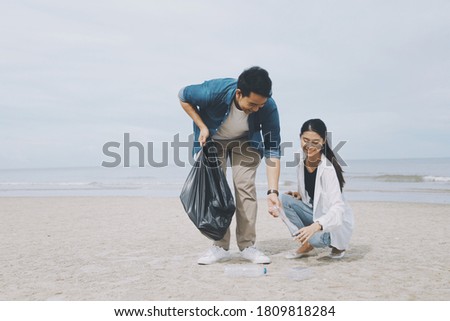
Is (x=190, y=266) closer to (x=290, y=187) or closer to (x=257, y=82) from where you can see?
(x=257, y=82)

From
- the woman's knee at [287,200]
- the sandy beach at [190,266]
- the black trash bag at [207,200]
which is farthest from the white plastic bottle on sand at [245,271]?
the woman's knee at [287,200]

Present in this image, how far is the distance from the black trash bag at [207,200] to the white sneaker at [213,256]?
17 centimetres

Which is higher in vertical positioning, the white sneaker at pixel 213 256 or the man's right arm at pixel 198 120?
the man's right arm at pixel 198 120

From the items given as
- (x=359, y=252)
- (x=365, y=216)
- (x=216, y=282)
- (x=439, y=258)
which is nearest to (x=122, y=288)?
(x=216, y=282)

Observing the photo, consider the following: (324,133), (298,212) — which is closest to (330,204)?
(298,212)

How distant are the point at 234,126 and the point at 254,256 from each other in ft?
3.72

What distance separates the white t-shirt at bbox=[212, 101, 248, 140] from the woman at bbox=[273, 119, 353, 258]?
495 mm

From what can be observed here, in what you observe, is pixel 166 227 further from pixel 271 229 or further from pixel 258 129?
pixel 258 129

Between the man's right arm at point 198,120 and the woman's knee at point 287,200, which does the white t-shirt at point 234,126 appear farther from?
the woman's knee at point 287,200

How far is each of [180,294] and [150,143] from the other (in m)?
3.41

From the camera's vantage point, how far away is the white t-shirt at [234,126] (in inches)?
141

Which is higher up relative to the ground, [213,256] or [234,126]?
[234,126]

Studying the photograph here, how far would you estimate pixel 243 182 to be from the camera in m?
3.74

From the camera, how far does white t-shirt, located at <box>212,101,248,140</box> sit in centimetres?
357
